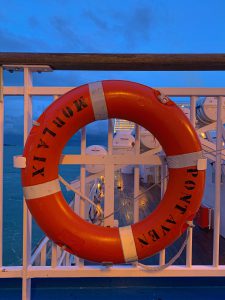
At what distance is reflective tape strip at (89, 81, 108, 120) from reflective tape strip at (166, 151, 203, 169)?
1.18 ft

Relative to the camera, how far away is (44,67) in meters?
1.28

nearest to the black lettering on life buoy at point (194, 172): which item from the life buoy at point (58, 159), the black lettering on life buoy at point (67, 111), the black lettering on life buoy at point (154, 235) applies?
the life buoy at point (58, 159)

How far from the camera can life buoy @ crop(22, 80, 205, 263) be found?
1.15 metres

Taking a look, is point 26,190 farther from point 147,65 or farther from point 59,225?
point 147,65

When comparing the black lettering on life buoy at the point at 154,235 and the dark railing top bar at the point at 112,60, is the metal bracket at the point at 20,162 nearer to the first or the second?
the dark railing top bar at the point at 112,60

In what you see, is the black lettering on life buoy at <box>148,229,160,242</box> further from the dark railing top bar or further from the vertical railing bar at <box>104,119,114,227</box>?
the dark railing top bar

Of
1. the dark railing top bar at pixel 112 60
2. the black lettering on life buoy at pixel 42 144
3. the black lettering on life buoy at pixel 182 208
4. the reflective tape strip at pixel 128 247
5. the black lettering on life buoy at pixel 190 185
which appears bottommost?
the reflective tape strip at pixel 128 247

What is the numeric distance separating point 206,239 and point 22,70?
4043 millimetres

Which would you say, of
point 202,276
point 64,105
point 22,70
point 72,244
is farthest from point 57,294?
point 22,70

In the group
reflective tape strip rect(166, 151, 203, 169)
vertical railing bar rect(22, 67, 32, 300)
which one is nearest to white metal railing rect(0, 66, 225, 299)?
vertical railing bar rect(22, 67, 32, 300)

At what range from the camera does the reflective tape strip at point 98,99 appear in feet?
3.78

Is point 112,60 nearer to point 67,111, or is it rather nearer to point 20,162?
point 67,111

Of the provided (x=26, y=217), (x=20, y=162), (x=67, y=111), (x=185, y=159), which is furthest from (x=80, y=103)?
(x=26, y=217)

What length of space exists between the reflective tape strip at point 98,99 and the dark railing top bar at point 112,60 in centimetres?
12
